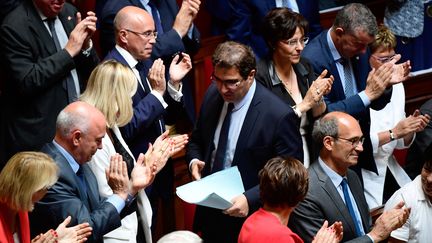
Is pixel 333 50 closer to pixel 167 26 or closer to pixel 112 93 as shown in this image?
pixel 167 26

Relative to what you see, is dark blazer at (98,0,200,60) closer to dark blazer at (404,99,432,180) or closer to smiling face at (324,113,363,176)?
smiling face at (324,113,363,176)

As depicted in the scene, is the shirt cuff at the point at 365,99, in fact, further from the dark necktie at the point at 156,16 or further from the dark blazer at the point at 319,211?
the dark necktie at the point at 156,16

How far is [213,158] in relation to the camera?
3.76 m

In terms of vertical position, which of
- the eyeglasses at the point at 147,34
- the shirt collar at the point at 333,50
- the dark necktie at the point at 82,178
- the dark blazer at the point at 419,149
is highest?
the eyeglasses at the point at 147,34

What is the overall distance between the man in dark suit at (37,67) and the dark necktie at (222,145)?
697 mm

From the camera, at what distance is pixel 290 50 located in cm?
395

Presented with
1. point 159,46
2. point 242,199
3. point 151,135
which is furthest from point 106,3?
point 242,199

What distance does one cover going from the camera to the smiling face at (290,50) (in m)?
3.95

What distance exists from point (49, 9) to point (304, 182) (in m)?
1.42

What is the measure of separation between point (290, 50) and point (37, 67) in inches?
42.9

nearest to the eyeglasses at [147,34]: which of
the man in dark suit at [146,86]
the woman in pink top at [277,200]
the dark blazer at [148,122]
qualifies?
the man in dark suit at [146,86]

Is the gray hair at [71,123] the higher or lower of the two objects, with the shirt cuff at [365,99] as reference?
higher

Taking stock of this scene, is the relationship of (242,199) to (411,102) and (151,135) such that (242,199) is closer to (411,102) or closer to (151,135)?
(151,135)

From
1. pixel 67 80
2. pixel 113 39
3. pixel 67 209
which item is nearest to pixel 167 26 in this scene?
pixel 113 39
